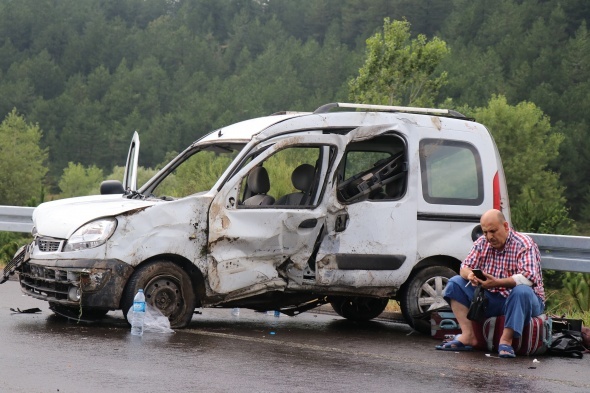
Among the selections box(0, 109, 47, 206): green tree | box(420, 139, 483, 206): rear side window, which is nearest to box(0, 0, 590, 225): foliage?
box(0, 109, 47, 206): green tree

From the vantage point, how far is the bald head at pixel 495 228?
9273 mm

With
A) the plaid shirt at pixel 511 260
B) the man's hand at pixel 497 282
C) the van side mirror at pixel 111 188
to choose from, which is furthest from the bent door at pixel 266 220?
the man's hand at pixel 497 282

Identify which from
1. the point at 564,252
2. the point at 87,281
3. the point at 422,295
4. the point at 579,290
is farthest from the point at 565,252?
the point at 87,281

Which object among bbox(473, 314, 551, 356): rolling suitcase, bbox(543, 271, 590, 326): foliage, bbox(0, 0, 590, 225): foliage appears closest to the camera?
bbox(473, 314, 551, 356): rolling suitcase

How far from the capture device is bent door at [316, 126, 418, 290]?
1029 cm

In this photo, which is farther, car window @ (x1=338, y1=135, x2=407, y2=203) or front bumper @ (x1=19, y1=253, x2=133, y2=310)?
car window @ (x1=338, y1=135, x2=407, y2=203)

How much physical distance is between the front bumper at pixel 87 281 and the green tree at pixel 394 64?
50.7 meters

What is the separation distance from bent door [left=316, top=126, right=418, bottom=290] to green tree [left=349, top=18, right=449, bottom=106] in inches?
1932

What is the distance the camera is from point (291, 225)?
1012cm

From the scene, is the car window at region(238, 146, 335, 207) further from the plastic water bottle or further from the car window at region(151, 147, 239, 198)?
the plastic water bottle

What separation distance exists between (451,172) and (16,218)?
6.27 meters

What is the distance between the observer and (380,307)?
11.5 m

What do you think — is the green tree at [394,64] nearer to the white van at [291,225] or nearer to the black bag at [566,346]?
the white van at [291,225]

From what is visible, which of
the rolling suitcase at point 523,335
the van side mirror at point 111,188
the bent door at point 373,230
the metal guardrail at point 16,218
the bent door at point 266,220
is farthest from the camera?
the metal guardrail at point 16,218
